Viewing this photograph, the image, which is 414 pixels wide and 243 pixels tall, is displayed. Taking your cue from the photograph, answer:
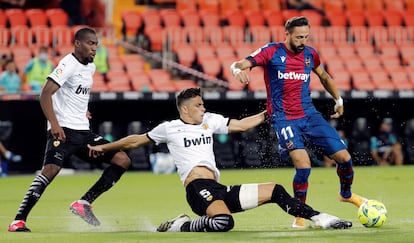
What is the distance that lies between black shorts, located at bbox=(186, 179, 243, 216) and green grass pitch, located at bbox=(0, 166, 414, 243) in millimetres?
295

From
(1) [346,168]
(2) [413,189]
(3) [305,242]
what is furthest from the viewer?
(2) [413,189]

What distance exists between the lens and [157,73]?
2409cm

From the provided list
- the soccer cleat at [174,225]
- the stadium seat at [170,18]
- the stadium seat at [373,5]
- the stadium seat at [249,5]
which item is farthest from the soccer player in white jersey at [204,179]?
the stadium seat at [373,5]

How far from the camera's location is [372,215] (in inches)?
392

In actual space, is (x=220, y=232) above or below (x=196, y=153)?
below

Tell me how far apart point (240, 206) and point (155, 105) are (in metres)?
13.5

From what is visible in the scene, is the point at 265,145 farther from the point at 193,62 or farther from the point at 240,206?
the point at 240,206

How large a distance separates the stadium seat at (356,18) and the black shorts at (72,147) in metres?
18.5

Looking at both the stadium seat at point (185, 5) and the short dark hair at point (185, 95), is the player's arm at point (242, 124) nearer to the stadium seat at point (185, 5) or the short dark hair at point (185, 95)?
the short dark hair at point (185, 95)

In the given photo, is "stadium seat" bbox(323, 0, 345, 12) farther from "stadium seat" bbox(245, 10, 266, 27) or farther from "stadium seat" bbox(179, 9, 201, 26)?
"stadium seat" bbox(179, 9, 201, 26)

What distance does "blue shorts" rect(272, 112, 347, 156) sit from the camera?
10.6 m

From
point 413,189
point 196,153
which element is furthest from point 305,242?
point 413,189

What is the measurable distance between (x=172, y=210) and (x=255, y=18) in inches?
607

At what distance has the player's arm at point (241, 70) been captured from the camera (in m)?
9.77
